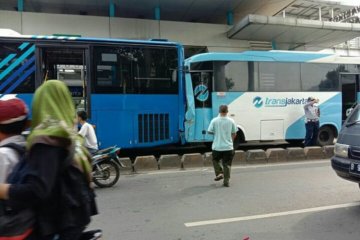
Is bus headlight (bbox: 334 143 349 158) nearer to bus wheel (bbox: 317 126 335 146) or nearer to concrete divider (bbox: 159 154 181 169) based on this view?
concrete divider (bbox: 159 154 181 169)

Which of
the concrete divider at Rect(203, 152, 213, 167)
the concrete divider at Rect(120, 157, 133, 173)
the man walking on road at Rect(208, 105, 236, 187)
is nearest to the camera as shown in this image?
the man walking on road at Rect(208, 105, 236, 187)

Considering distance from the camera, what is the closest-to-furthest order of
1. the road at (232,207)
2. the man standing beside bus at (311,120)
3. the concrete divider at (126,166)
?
the road at (232,207) → the concrete divider at (126,166) → the man standing beside bus at (311,120)

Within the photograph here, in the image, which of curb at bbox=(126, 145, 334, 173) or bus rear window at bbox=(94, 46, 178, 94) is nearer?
curb at bbox=(126, 145, 334, 173)

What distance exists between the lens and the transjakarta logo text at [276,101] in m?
12.3

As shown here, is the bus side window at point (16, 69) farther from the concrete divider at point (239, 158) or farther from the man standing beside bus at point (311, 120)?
the man standing beside bus at point (311, 120)

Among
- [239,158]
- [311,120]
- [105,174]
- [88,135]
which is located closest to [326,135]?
[311,120]

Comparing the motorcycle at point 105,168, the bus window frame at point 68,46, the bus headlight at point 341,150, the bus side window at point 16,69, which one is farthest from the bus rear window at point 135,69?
the bus headlight at point 341,150

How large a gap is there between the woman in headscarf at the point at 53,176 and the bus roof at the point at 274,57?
9.81m

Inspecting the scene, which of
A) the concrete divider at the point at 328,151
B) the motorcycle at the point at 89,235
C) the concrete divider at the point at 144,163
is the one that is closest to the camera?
the motorcycle at the point at 89,235

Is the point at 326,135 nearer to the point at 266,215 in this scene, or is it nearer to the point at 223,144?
the point at 223,144

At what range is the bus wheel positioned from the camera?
43.0 feet

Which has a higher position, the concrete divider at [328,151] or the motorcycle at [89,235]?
the motorcycle at [89,235]

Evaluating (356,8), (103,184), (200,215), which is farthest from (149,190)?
(356,8)

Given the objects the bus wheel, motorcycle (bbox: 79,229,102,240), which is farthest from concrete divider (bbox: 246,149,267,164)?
motorcycle (bbox: 79,229,102,240)
